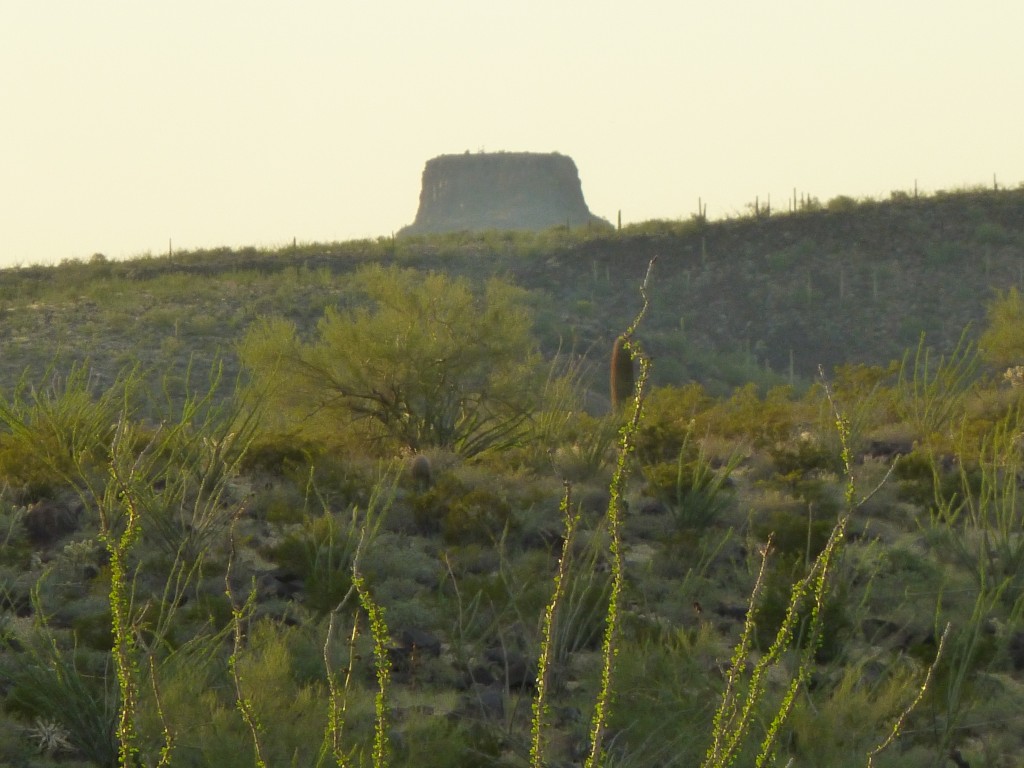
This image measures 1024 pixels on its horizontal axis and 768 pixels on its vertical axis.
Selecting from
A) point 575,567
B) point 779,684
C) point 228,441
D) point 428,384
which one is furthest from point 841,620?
point 428,384

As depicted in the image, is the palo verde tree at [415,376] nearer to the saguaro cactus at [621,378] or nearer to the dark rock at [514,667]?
the saguaro cactus at [621,378]

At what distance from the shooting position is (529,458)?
12398mm

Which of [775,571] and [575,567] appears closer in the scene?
[575,567]

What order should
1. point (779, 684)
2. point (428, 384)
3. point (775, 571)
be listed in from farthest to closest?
point (428, 384) → point (775, 571) → point (779, 684)

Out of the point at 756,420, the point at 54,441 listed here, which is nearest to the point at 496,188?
the point at 756,420

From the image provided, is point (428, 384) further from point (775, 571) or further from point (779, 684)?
point (779, 684)

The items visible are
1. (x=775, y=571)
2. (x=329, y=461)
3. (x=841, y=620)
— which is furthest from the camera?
(x=329, y=461)

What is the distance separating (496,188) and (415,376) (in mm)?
95971

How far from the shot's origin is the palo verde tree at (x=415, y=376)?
13.6 m

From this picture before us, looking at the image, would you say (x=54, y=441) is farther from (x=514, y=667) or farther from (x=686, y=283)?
(x=686, y=283)

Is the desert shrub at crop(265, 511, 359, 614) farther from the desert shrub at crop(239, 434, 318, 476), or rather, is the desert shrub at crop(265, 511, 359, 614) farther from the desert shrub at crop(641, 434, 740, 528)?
the desert shrub at crop(641, 434, 740, 528)

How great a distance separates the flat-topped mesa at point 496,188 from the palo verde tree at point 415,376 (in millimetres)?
89831

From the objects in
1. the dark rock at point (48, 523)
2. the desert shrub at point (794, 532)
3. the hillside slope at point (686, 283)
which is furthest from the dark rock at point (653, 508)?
the hillside slope at point (686, 283)

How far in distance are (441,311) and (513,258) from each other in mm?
29478
